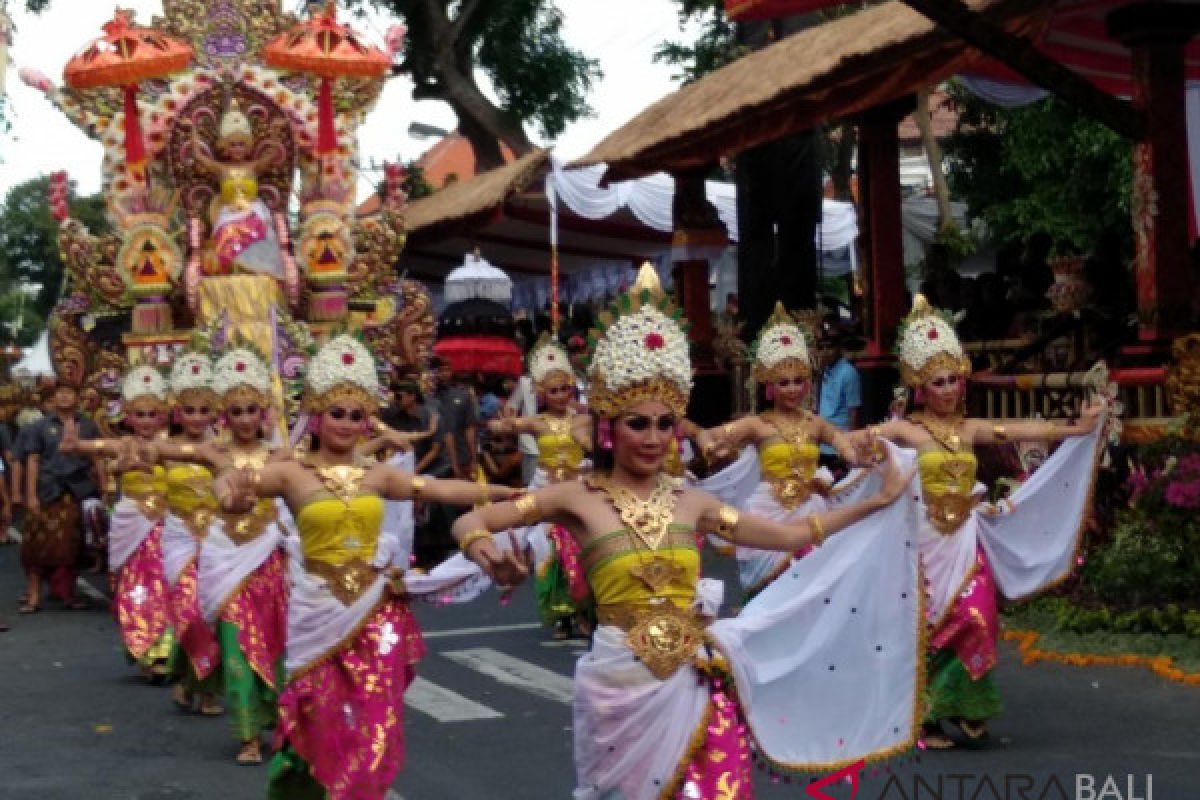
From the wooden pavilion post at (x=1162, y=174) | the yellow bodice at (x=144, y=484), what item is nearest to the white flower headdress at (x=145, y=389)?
the yellow bodice at (x=144, y=484)

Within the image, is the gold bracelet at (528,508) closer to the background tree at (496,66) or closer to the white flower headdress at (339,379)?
the white flower headdress at (339,379)

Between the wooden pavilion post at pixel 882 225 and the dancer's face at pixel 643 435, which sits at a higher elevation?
the wooden pavilion post at pixel 882 225

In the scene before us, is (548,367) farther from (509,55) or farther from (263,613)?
(509,55)

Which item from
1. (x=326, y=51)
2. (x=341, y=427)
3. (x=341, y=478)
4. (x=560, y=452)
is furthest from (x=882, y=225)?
(x=341, y=478)

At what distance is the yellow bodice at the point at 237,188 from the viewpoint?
728 inches

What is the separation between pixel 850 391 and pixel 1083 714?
6749mm

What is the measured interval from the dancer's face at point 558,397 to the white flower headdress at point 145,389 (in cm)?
268

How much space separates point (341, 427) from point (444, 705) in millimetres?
3130

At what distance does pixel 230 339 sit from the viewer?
9641 mm

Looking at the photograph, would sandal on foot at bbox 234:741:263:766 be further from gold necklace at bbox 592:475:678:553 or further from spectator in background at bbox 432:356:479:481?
spectator in background at bbox 432:356:479:481

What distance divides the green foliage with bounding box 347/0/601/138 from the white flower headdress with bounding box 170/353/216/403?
22791 millimetres

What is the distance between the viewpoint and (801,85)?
13.7 metres

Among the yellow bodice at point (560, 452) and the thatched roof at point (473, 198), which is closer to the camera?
the yellow bodice at point (560, 452)

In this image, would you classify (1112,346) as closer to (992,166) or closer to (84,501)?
(84,501)
